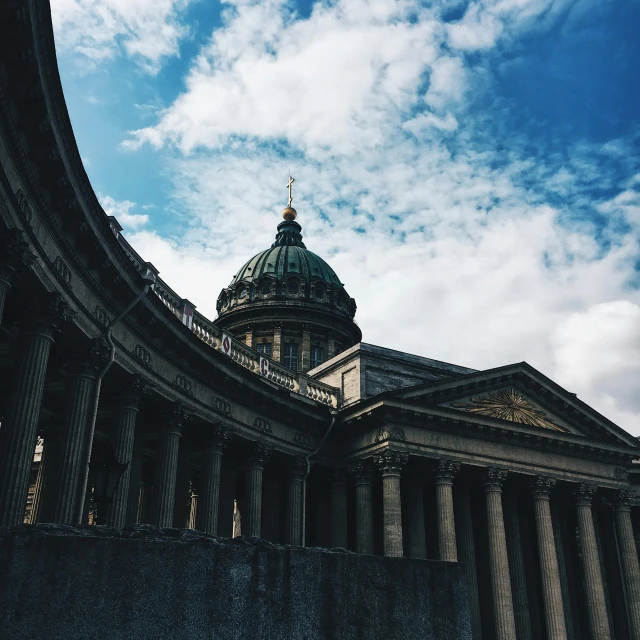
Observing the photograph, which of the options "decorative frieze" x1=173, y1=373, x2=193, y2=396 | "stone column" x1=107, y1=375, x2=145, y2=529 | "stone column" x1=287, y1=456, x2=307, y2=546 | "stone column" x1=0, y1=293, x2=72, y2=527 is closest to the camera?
"stone column" x1=0, y1=293, x2=72, y2=527

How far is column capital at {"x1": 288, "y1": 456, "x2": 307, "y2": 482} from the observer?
109ft

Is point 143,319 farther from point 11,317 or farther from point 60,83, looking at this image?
point 60,83

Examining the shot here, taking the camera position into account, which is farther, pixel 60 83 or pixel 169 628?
pixel 60 83

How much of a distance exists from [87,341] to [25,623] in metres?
14.6

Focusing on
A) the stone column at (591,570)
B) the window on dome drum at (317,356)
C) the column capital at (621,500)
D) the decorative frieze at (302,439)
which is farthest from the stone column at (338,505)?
the window on dome drum at (317,356)

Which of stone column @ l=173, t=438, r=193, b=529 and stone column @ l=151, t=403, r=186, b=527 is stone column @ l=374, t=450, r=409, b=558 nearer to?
stone column @ l=173, t=438, r=193, b=529

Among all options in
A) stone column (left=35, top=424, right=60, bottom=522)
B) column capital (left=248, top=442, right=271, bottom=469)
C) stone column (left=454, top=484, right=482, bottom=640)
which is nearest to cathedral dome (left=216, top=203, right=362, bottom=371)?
stone column (left=454, top=484, right=482, bottom=640)

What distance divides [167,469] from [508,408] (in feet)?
63.4

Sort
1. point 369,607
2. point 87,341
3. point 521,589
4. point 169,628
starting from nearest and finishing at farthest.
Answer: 1. point 169,628
2. point 369,607
3. point 87,341
4. point 521,589

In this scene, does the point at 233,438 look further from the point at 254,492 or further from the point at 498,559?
the point at 498,559

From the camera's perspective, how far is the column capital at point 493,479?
35.8m

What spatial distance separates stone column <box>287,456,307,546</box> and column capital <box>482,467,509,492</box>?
8.88 metres

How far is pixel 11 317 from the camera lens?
1867 cm

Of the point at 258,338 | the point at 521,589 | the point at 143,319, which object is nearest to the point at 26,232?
the point at 143,319
